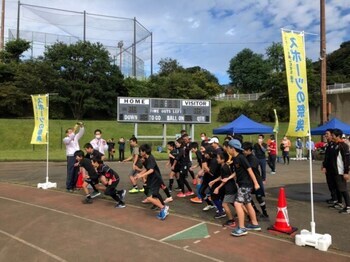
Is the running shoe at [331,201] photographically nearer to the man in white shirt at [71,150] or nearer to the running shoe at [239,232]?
the running shoe at [239,232]

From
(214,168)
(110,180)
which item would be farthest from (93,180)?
(214,168)

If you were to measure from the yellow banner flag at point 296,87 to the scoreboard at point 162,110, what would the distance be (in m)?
17.2

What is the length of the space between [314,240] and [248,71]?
263ft

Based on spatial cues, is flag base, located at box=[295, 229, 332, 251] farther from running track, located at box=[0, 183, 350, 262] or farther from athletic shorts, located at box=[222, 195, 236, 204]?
athletic shorts, located at box=[222, 195, 236, 204]

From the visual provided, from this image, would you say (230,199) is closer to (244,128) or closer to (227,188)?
(227,188)

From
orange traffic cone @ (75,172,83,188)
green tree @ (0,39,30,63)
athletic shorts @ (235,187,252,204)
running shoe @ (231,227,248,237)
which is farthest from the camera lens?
green tree @ (0,39,30,63)

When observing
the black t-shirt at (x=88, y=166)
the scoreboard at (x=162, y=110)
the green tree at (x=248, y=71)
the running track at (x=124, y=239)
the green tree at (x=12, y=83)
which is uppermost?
the green tree at (x=248, y=71)

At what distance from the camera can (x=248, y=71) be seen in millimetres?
83812

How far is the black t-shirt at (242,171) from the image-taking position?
22.8ft

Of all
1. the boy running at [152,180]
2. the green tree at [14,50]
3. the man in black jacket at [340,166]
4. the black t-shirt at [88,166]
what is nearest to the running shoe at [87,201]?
the black t-shirt at [88,166]

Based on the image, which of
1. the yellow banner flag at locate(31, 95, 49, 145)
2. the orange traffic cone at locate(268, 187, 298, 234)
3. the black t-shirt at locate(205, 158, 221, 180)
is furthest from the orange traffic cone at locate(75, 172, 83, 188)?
the orange traffic cone at locate(268, 187, 298, 234)

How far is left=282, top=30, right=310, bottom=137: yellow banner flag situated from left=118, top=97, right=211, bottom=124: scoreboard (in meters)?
17.2

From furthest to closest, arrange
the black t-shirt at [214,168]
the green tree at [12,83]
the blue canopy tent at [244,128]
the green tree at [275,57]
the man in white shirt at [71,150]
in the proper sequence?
the green tree at [275,57]
the green tree at [12,83]
the blue canopy tent at [244,128]
the man in white shirt at [71,150]
the black t-shirt at [214,168]

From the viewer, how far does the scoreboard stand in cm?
2400
